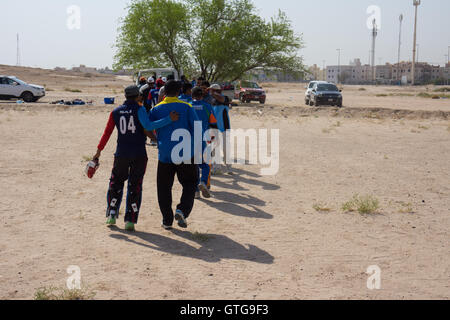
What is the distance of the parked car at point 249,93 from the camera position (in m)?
36.7

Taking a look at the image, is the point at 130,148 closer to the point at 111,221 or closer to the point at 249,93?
Answer: the point at 111,221

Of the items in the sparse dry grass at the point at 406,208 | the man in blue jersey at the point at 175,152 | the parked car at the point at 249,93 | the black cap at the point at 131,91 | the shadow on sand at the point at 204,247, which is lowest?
the shadow on sand at the point at 204,247

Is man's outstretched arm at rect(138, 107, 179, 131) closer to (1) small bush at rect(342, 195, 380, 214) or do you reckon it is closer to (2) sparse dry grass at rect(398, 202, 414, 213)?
(1) small bush at rect(342, 195, 380, 214)

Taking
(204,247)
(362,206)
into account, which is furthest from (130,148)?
(362,206)

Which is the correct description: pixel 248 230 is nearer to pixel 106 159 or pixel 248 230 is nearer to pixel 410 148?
pixel 106 159

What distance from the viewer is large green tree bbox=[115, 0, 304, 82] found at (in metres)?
36.7

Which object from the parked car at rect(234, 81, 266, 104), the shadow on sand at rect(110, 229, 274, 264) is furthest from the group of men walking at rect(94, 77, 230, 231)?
the parked car at rect(234, 81, 266, 104)

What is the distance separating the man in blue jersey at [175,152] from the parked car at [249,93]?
1208 inches

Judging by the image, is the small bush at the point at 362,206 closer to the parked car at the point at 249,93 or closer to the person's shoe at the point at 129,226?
the person's shoe at the point at 129,226

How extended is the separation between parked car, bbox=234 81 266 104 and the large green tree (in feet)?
4.68

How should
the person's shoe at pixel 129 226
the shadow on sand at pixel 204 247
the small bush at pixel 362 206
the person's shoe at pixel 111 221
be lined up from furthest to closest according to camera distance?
the small bush at pixel 362 206 < the person's shoe at pixel 111 221 < the person's shoe at pixel 129 226 < the shadow on sand at pixel 204 247

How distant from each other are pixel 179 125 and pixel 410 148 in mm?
11094

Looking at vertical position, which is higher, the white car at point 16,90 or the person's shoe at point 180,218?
the white car at point 16,90

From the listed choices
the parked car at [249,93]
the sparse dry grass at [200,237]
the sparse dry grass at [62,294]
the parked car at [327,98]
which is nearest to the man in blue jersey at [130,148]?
the sparse dry grass at [200,237]
